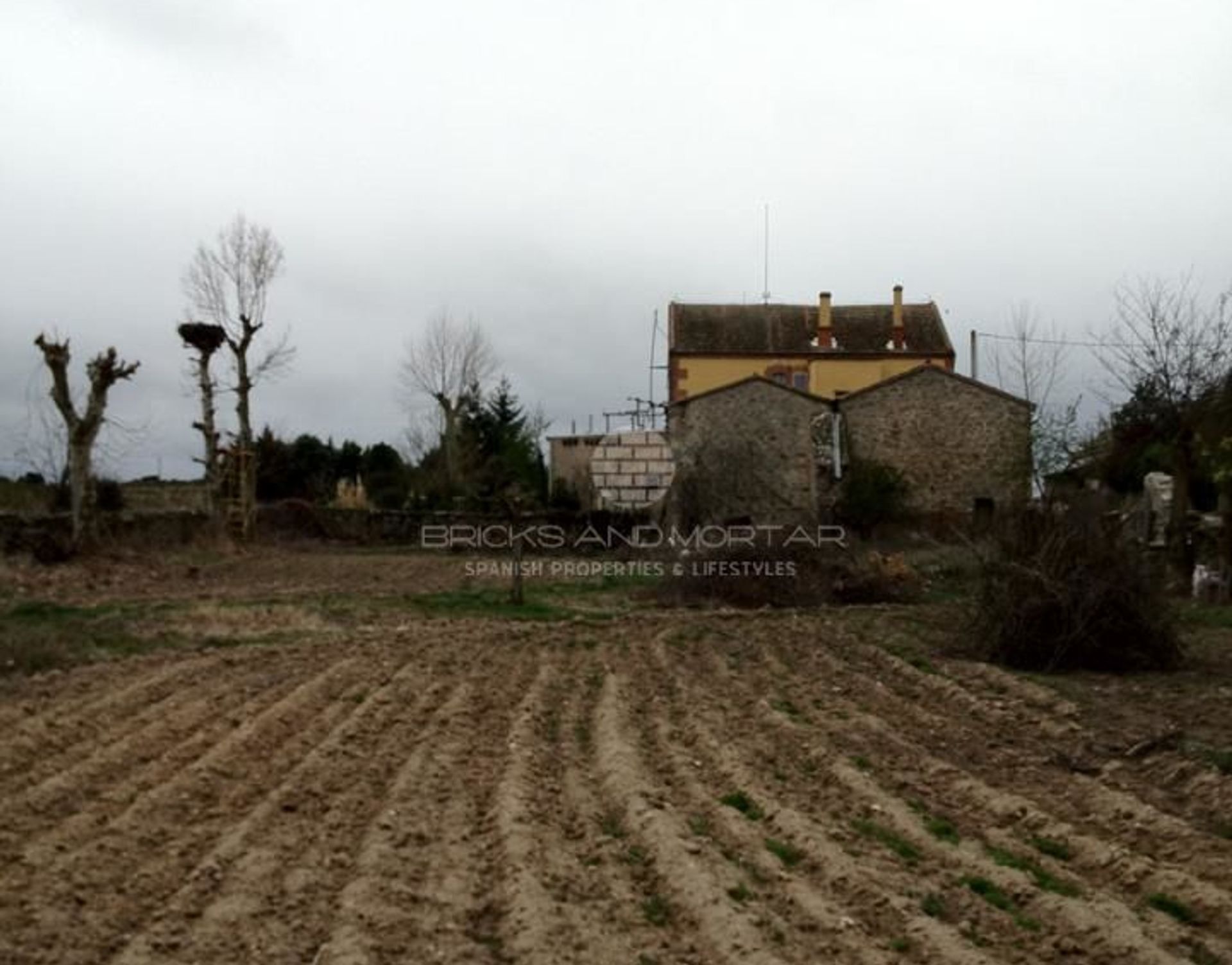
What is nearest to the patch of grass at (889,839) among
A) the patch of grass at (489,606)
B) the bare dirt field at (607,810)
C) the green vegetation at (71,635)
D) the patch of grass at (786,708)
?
the bare dirt field at (607,810)

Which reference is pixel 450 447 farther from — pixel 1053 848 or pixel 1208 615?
pixel 1053 848

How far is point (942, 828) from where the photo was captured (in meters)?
6.53

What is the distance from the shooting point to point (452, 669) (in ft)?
39.0

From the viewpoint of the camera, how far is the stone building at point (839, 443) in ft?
108

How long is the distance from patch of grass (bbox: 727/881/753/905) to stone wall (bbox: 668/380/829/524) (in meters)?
26.9

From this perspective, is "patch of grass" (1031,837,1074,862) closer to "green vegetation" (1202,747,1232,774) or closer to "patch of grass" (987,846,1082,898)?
"patch of grass" (987,846,1082,898)

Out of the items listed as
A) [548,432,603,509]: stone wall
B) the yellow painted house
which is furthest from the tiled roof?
[548,432,603,509]: stone wall

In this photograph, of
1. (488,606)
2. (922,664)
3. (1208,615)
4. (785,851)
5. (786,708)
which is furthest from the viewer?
(488,606)

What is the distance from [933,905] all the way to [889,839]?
1048mm

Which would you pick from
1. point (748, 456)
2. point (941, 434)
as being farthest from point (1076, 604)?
point (941, 434)

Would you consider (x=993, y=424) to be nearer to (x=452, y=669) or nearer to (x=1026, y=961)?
(x=452, y=669)

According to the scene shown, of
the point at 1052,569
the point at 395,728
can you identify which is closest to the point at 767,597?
the point at 1052,569

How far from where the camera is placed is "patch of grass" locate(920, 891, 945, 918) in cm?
518

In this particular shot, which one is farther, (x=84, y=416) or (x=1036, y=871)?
(x=84, y=416)
